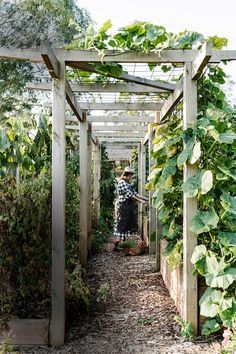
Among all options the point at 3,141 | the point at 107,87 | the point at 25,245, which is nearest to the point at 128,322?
the point at 25,245

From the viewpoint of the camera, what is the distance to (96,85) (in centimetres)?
448

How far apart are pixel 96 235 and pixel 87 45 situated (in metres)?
4.56

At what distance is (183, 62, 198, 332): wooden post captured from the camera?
3260mm

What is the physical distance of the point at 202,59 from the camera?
3.00m

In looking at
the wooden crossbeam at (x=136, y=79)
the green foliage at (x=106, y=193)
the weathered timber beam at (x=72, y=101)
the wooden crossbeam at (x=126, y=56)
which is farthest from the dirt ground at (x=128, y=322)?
the green foliage at (x=106, y=193)

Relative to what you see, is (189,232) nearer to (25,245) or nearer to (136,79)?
(25,245)

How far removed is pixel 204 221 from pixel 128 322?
1.19 metres

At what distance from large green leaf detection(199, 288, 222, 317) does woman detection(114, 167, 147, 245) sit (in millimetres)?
4120

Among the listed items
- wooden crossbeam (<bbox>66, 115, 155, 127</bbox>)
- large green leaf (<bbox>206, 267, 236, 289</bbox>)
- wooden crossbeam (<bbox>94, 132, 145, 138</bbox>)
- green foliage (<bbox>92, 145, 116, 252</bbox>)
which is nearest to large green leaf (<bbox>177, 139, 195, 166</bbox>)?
large green leaf (<bbox>206, 267, 236, 289</bbox>)

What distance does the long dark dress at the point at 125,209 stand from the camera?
292 inches

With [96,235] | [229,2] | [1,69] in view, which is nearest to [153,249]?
[96,235]

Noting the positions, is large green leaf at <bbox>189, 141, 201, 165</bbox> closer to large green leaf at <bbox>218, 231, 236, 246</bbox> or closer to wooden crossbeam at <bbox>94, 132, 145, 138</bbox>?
large green leaf at <bbox>218, 231, 236, 246</bbox>

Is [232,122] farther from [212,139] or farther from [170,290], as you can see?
[170,290]

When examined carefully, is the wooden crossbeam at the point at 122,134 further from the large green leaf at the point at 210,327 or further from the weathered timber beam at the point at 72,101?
the large green leaf at the point at 210,327
